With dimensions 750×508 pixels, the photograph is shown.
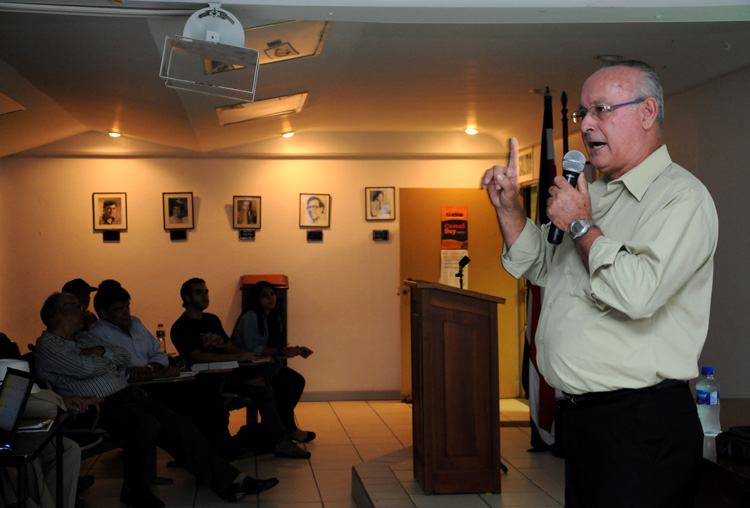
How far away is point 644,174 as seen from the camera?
184cm

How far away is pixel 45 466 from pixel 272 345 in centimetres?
291

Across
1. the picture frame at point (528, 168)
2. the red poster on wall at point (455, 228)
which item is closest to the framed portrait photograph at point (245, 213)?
the red poster on wall at point (455, 228)

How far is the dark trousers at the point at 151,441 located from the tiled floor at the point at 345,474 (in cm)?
19

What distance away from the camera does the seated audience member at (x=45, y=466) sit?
11.0 feet

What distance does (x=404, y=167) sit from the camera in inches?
324

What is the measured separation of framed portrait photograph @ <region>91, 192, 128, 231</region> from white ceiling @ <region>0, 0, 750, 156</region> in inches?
29.7

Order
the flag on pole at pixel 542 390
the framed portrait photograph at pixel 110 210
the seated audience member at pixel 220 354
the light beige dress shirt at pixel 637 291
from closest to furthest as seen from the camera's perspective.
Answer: the light beige dress shirt at pixel 637 291 < the flag on pole at pixel 542 390 < the seated audience member at pixel 220 354 < the framed portrait photograph at pixel 110 210

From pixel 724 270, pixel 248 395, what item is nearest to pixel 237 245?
pixel 248 395

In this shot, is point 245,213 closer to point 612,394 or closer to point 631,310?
point 612,394

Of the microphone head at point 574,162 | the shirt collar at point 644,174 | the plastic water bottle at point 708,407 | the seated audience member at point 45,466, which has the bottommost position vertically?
the seated audience member at point 45,466

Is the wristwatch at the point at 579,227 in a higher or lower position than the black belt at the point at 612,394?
higher

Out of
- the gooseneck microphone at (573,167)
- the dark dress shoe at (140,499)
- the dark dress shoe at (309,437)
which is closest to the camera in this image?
the gooseneck microphone at (573,167)

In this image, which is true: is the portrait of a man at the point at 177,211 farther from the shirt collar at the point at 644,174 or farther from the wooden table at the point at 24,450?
the shirt collar at the point at 644,174

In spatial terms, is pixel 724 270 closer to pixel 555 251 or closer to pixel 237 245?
pixel 555 251
